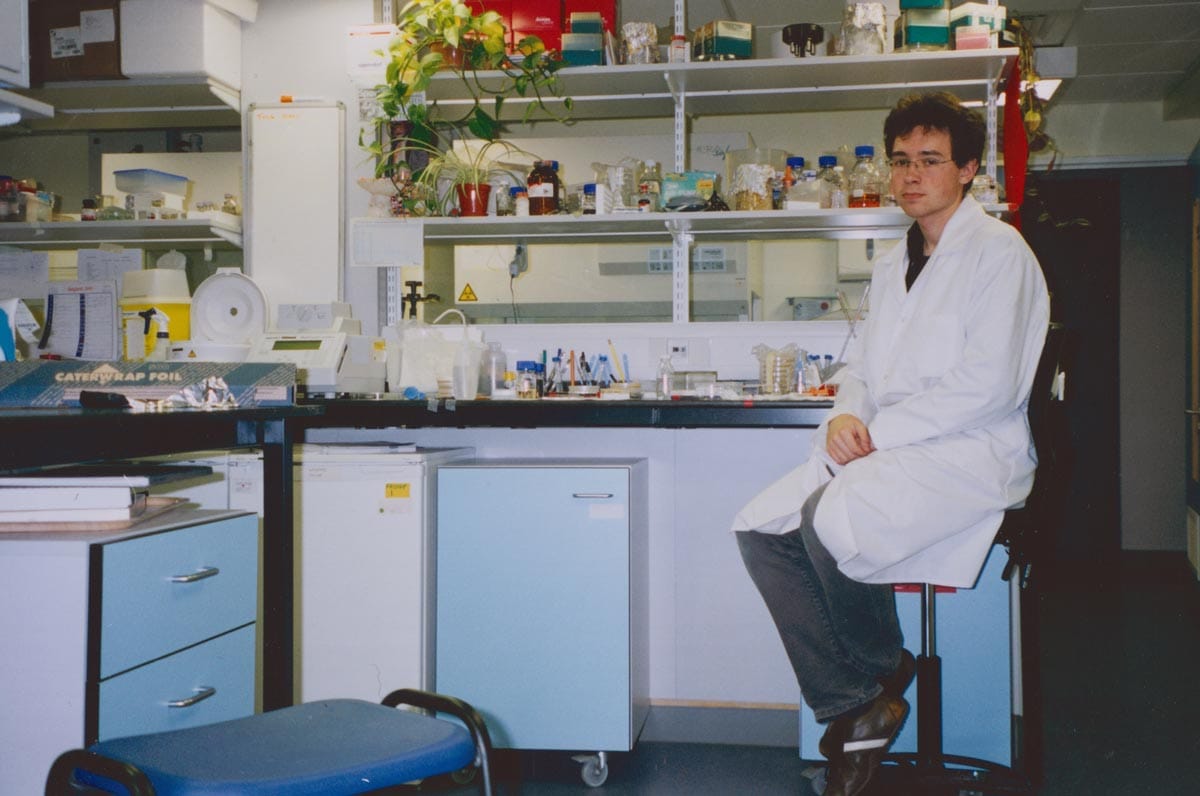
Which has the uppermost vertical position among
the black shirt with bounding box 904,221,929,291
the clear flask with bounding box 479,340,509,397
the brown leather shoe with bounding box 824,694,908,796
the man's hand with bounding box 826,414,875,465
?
the black shirt with bounding box 904,221,929,291

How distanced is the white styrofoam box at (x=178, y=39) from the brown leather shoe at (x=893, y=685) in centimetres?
295

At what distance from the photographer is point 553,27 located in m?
3.19

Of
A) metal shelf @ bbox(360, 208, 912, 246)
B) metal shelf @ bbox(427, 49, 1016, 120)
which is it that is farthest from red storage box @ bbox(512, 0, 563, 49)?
metal shelf @ bbox(360, 208, 912, 246)

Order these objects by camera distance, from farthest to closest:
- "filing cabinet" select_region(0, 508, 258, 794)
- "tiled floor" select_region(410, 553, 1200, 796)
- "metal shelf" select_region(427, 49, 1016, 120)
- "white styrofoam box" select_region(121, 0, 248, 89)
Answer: "white styrofoam box" select_region(121, 0, 248, 89) < "metal shelf" select_region(427, 49, 1016, 120) < "tiled floor" select_region(410, 553, 1200, 796) < "filing cabinet" select_region(0, 508, 258, 794)

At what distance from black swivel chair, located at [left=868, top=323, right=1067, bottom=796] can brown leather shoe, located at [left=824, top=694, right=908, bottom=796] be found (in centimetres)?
5

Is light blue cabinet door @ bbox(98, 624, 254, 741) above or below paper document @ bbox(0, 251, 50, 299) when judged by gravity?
below

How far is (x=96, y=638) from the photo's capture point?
1237mm

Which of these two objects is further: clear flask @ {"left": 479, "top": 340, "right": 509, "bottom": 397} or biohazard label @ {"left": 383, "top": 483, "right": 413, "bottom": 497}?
clear flask @ {"left": 479, "top": 340, "right": 509, "bottom": 397}

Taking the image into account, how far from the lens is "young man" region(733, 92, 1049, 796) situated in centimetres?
175

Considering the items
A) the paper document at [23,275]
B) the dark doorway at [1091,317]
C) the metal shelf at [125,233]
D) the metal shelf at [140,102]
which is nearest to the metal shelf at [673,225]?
the metal shelf at [125,233]

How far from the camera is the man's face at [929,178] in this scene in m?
1.98

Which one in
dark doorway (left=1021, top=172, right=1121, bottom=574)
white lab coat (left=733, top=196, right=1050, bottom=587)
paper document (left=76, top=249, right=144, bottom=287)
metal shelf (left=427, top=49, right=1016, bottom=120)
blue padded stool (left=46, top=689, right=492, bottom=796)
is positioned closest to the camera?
blue padded stool (left=46, top=689, right=492, bottom=796)

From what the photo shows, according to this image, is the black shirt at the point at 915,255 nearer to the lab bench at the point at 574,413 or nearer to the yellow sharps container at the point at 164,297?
the lab bench at the point at 574,413

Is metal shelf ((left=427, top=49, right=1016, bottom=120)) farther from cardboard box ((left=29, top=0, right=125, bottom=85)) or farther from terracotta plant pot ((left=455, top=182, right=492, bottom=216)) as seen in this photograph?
cardboard box ((left=29, top=0, right=125, bottom=85))
